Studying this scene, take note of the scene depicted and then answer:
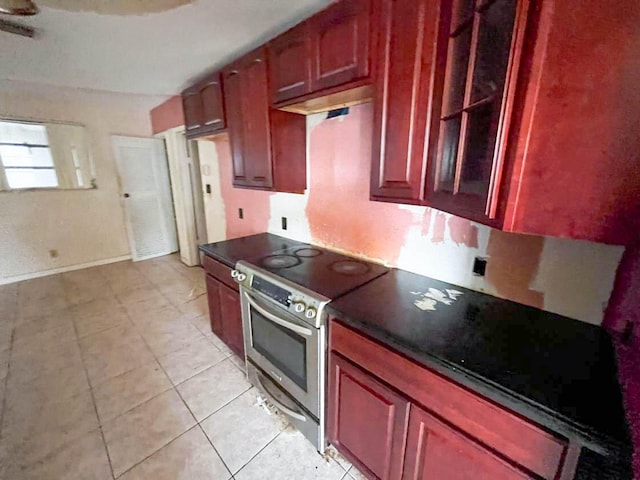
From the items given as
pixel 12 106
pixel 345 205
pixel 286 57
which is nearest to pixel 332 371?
pixel 345 205

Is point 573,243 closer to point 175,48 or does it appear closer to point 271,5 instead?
point 271,5

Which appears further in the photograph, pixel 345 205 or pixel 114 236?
pixel 114 236

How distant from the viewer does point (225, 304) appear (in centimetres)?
202

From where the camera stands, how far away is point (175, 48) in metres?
1.92

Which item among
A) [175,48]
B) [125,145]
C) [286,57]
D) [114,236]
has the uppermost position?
[175,48]

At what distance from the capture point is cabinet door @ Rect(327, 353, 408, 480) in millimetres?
1056

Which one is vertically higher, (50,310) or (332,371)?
(332,371)

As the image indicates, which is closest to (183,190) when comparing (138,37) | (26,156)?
(26,156)

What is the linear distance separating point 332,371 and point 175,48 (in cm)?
238

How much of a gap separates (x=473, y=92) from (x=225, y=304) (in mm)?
1936

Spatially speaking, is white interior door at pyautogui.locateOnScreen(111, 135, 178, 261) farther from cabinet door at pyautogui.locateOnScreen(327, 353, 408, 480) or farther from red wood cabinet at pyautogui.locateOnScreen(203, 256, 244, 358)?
cabinet door at pyautogui.locateOnScreen(327, 353, 408, 480)

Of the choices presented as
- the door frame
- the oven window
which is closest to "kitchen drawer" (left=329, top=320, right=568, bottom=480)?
the oven window

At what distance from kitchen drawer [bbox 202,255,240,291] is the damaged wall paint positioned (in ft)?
2.11

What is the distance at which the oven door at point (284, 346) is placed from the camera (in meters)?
1.32
